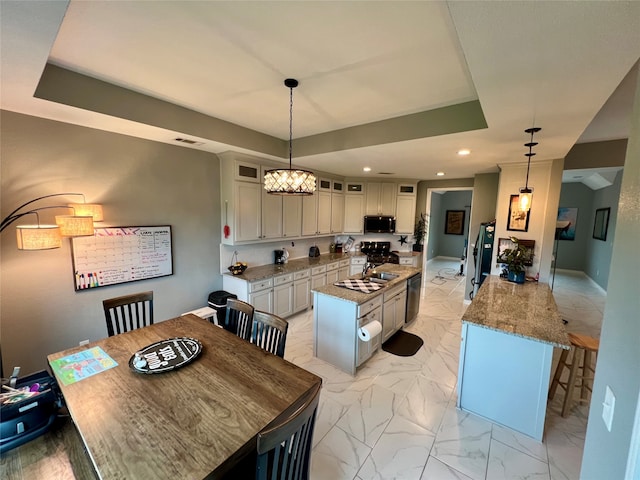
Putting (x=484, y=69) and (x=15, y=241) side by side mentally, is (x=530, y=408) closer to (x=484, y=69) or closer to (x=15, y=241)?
Result: (x=484, y=69)

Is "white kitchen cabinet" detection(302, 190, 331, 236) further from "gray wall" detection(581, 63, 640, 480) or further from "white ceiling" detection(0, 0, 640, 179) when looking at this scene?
"gray wall" detection(581, 63, 640, 480)

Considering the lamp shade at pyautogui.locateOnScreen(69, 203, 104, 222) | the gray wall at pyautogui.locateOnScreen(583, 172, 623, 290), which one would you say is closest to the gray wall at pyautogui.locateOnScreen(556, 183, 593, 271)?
the gray wall at pyautogui.locateOnScreen(583, 172, 623, 290)

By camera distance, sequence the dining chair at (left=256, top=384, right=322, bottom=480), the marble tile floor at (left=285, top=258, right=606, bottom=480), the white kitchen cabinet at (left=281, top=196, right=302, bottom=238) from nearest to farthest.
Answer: the dining chair at (left=256, top=384, right=322, bottom=480), the marble tile floor at (left=285, top=258, right=606, bottom=480), the white kitchen cabinet at (left=281, top=196, right=302, bottom=238)

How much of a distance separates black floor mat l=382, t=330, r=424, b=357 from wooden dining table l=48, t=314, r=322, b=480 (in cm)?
218

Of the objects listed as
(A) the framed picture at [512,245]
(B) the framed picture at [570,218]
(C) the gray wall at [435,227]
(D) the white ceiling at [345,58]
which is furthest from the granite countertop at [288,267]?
(B) the framed picture at [570,218]

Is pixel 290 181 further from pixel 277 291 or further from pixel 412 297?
pixel 412 297

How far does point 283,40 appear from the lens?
66.7 inches

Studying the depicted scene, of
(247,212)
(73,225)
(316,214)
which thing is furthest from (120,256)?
(316,214)

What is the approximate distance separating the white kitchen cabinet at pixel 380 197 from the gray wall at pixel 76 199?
3619 mm

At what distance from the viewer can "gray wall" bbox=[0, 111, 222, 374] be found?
235 centimetres

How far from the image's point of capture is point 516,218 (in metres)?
3.91

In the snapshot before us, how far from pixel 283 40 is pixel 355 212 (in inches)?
180

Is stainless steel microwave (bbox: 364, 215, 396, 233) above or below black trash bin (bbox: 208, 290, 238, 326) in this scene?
above

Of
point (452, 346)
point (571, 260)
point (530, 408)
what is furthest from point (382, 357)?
point (571, 260)
